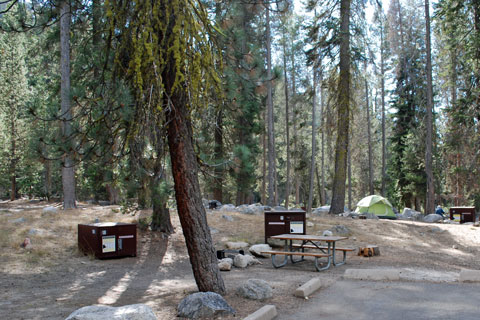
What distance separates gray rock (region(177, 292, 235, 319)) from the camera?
16.8 feet

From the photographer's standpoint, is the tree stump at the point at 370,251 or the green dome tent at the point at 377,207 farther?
the green dome tent at the point at 377,207

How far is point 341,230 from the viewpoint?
13.2 meters

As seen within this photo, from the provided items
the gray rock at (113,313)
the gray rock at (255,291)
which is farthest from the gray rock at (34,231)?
the gray rock at (113,313)

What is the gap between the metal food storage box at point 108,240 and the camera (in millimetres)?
9680

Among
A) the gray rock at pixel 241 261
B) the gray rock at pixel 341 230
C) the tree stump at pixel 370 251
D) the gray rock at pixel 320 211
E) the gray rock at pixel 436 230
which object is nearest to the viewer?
the gray rock at pixel 241 261

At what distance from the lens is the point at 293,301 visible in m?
5.96

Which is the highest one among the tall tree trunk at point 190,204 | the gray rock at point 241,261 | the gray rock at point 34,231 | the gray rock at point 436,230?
the tall tree trunk at point 190,204

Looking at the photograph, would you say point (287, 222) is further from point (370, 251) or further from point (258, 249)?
point (370, 251)

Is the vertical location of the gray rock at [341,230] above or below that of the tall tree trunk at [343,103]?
below

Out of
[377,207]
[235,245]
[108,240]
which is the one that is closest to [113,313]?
[108,240]

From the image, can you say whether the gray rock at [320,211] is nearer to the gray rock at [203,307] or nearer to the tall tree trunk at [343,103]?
the tall tree trunk at [343,103]

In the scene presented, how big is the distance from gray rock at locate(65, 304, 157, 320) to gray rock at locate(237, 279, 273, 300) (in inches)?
74.9

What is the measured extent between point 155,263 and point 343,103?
1049cm

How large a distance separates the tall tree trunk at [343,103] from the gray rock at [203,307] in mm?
11790
